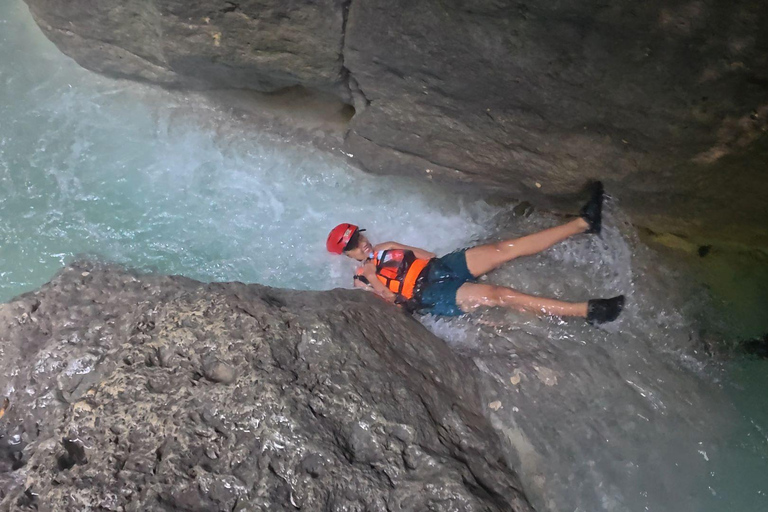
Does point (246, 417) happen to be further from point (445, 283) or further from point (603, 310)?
point (603, 310)

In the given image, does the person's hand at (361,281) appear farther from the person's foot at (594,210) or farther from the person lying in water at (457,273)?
the person's foot at (594,210)

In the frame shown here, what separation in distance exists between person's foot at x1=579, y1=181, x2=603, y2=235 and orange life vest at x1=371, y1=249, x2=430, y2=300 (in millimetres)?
1041

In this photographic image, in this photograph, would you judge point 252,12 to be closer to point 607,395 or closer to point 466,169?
point 466,169

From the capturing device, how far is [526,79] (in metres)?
2.62

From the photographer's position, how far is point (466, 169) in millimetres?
3369

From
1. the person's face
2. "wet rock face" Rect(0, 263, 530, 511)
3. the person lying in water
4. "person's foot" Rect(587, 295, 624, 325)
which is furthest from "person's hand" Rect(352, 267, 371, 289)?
"person's foot" Rect(587, 295, 624, 325)

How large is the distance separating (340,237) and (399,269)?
463 millimetres

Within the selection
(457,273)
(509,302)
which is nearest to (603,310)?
(509,302)

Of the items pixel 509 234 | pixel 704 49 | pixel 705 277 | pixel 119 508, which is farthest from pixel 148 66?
pixel 705 277

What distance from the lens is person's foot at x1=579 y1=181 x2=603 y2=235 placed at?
3.04 meters

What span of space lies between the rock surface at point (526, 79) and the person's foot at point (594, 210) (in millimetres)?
82

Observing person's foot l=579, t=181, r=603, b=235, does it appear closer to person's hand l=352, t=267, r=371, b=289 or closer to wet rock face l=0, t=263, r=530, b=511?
wet rock face l=0, t=263, r=530, b=511

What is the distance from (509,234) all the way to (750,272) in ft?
4.53

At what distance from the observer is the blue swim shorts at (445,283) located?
3.36m
